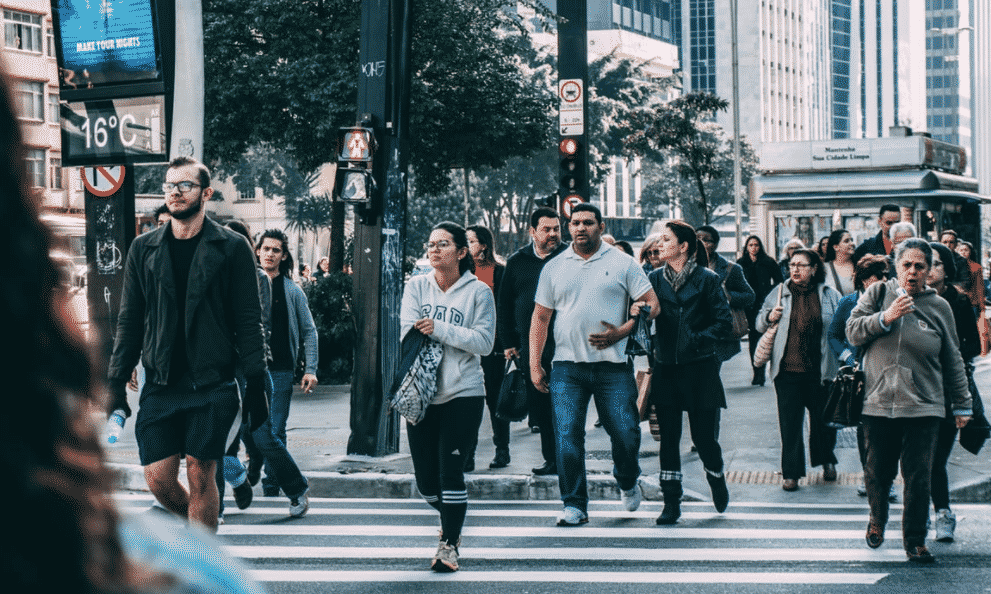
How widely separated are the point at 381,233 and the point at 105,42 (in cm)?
252

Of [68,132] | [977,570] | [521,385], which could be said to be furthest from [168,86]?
[977,570]

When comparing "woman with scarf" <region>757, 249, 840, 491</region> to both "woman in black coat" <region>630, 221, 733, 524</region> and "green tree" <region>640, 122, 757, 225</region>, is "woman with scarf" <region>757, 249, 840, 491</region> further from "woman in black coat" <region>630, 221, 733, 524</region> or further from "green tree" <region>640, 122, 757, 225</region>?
"green tree" <region>640, 122, 757, 225</region>

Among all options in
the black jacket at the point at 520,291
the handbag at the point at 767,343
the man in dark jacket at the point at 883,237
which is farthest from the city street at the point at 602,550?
the man in dark jacket at the point at 883,237

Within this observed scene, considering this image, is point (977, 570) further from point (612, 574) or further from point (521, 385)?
point (521, 385)

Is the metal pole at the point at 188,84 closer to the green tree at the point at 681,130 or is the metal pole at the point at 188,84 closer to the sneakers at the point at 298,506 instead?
the sneakers at the point at 298,506

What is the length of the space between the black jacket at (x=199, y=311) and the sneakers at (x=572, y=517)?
2649 mm

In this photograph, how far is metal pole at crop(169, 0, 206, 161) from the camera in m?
9.66

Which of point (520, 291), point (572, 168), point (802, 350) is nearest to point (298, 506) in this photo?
point (520, 291)

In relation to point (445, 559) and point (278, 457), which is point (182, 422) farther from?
point (278, 457)

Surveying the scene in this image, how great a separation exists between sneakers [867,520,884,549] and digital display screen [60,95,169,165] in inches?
220

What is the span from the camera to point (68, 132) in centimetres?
1009

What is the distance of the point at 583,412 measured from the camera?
7773 millimetres

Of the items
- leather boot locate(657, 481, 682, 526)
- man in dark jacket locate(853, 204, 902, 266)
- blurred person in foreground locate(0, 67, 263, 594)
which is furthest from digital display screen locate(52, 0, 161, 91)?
blurred person in foreground locate(0, 67, 263, 594)

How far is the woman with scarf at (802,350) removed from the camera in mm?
9227
